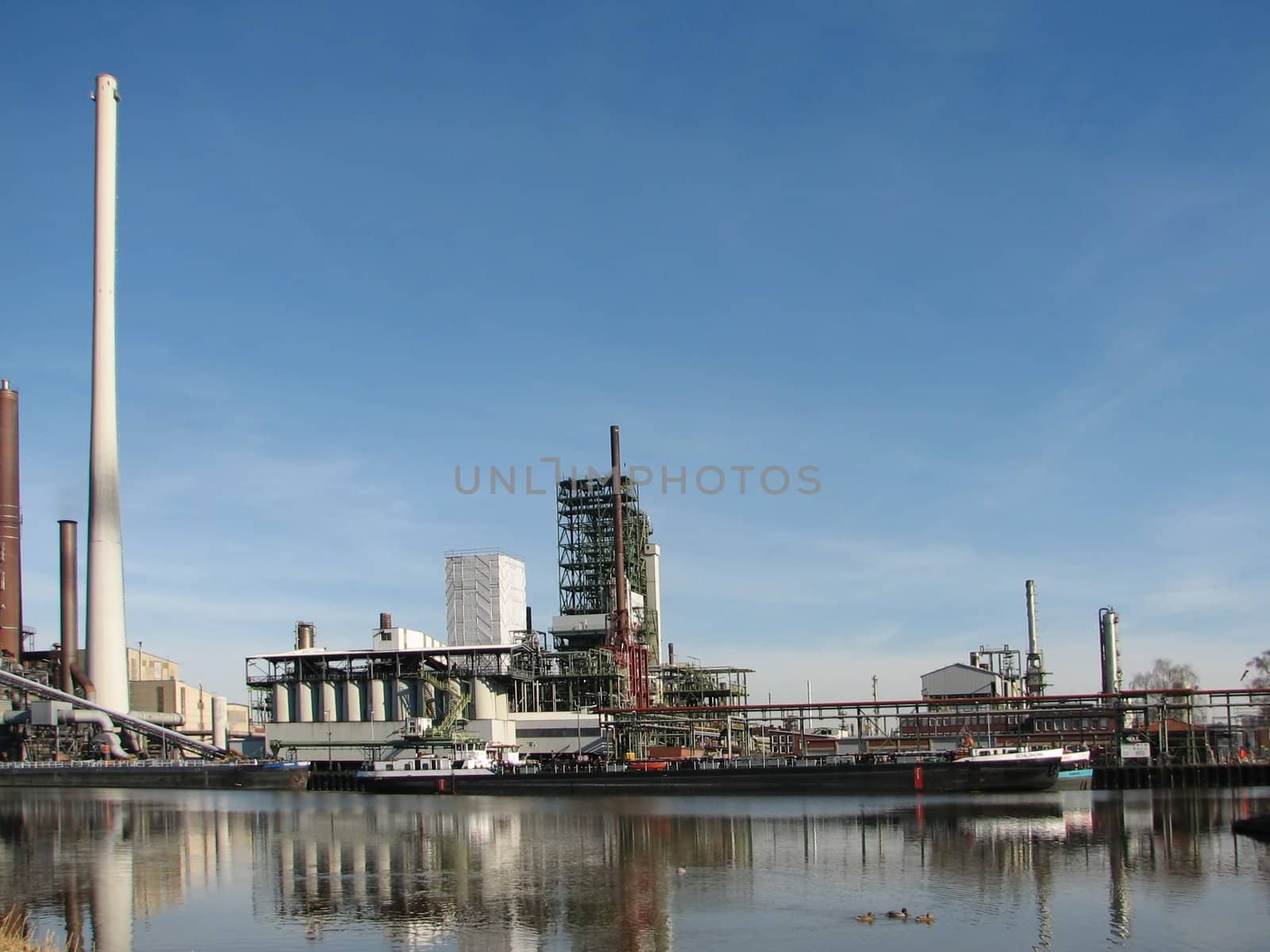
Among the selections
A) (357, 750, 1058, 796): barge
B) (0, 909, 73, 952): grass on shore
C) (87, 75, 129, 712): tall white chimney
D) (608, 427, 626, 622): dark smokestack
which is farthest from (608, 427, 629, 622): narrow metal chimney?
(0, 909, 73, 952): grass on shore

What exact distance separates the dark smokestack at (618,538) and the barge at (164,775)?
33.9m

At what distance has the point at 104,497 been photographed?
119812mm

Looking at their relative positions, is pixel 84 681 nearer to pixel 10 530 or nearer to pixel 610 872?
pixel 10 530

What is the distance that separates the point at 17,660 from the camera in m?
135

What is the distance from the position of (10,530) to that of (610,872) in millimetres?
109944

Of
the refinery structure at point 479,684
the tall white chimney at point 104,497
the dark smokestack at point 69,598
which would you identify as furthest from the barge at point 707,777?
the dark smokestack at point 69,598

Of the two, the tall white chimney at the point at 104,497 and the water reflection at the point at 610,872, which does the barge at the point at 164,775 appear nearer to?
the tall white chimney at the point at 104,497

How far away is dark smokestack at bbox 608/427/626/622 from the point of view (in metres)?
126

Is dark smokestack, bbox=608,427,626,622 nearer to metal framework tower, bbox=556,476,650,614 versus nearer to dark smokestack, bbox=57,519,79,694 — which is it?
metal framework tower, bbox=556,476,650,614

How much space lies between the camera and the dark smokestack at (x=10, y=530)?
132875 millimetres

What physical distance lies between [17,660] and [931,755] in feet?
323

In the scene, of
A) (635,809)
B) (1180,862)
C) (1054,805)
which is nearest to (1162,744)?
(1054,805)

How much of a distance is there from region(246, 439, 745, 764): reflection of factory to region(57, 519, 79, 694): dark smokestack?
21.7m

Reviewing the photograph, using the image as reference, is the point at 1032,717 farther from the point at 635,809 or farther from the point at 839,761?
the point at 635,809
